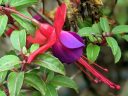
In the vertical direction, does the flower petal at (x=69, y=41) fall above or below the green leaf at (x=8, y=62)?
above

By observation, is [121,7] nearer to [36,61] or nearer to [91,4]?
[91,4]

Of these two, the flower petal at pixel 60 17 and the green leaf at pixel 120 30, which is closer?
the flower petal at pixel 60 17

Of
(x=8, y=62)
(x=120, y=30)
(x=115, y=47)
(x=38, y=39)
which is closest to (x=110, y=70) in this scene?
(x=120, y=30)

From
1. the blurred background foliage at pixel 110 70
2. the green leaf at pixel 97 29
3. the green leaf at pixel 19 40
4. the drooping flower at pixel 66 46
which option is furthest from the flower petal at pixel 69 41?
the blurred background foliage at pixel 110 70

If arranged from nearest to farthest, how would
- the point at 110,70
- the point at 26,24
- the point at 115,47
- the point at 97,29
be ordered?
the point at 26,24 < the point at 115,47 < the point at 97,29 < the point at 110,70

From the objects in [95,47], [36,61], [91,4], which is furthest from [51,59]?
[91,4]

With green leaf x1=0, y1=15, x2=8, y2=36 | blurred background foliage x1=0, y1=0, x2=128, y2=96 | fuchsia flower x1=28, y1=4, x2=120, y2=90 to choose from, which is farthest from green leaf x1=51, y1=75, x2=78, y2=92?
blurred background foliage x1=0, y1=0, x2=128, y2=96

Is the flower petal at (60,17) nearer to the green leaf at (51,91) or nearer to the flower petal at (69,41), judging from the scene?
the flower petal at (69,41)

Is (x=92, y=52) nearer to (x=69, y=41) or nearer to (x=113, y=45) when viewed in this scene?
(x=113, y=45)
